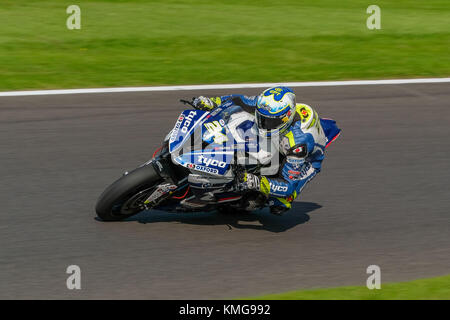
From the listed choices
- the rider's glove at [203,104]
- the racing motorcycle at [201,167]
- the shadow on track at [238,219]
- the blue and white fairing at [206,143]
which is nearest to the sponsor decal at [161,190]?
the racing motorcycle at [201,167]

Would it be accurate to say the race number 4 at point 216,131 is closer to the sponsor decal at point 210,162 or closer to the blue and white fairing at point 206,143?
the blue and white fairing at point 206,143

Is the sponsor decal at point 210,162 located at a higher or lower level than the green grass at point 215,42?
lower

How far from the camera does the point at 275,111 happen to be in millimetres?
7168

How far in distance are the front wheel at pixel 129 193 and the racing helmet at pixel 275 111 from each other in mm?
1049

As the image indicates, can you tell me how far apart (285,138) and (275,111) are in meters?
0.35

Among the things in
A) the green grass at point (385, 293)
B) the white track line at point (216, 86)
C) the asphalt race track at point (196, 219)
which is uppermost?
the white track line at point (216, 86)

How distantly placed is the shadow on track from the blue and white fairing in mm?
921

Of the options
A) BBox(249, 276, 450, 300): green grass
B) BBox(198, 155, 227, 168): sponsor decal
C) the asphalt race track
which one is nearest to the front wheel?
the asphalt race track

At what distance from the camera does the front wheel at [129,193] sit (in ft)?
24.3

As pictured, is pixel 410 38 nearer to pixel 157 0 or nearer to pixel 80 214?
pixel 157 0

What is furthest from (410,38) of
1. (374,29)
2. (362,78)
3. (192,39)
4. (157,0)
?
(157,0)

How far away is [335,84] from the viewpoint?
42.4ft

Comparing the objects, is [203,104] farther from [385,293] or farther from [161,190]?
[385,293]

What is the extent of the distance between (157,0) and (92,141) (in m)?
8.63
